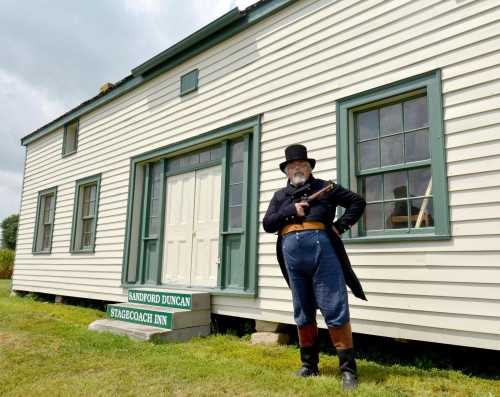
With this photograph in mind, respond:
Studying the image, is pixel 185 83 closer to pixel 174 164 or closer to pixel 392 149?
pixel 174 164

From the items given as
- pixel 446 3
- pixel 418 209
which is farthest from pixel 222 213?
pixel 446 3

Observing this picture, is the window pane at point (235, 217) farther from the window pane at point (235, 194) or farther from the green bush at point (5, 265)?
the green bush at point (5, 265)

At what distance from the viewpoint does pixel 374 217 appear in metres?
4.61

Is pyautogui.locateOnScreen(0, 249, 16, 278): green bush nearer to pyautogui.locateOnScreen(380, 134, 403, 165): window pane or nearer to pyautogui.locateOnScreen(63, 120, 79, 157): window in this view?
pyautogui.locateOnScreen(63, 120, 79, 157): window

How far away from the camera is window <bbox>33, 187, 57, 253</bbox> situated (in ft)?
35.8

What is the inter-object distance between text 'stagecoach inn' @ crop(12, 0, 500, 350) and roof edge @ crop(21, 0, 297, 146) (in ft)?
0.09

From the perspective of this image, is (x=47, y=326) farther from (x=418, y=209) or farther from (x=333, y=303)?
(x=418, y=209)

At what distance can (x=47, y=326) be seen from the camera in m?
6.24

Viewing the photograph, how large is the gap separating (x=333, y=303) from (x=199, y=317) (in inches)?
113

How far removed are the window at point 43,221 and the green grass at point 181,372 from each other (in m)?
5.86

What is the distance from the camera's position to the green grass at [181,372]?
3355 millimetres

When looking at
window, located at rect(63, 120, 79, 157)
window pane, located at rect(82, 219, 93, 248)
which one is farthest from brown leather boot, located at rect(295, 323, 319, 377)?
window, located at rect(63, 120, 79, 157)

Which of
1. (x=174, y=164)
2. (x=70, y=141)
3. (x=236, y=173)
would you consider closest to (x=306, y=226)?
(x=236, y=173)

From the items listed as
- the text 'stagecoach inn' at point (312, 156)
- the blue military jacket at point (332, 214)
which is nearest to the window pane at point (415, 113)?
the text 'stagecoach inn' at point (312, 156)
